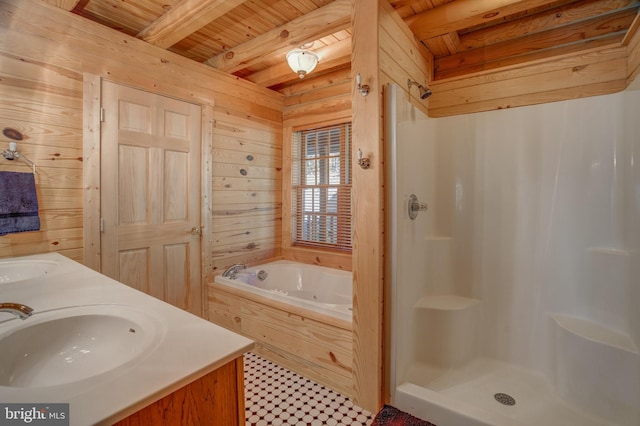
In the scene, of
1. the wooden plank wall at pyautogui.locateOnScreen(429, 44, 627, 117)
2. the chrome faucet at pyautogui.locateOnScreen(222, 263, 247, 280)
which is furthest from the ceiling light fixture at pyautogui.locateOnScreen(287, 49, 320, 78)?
the chrome faucet at pyautogui.locateOnScreen(222, 263, 247, 280)

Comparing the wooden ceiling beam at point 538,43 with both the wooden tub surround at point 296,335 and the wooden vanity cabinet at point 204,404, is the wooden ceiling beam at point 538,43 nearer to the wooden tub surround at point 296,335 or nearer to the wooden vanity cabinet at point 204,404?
the wooden tub surround at point 296,335

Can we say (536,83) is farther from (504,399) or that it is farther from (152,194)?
(152,194)

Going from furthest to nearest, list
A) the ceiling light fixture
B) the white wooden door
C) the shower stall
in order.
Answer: the ceiling light fixture < the white wooden door < the shower stall

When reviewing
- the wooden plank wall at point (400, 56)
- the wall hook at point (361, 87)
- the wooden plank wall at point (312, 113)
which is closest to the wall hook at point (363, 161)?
the wall hook at point (361, 87)

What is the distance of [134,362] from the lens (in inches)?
26.0

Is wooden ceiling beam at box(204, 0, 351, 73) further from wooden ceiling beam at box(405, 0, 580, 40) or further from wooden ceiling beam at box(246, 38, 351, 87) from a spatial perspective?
wooden ceiling beam at box(405, 0, 580, 40)

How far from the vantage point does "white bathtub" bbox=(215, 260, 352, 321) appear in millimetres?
2773

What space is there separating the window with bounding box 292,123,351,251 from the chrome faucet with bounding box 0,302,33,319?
244 cm

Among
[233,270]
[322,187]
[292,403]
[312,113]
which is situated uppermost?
[312,113]

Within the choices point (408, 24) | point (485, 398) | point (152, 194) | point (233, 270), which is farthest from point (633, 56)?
point (152, 194)

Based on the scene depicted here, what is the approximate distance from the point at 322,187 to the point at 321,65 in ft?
Answer: 3.81

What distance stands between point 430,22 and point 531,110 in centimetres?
90

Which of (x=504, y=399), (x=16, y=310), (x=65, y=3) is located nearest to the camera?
(x=16, y=310)

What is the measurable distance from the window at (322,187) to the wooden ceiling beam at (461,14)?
1.08 metres
